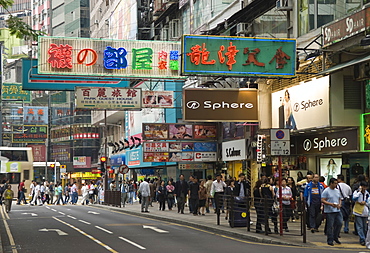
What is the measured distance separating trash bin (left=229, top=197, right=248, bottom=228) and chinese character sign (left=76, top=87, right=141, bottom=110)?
41.5ft

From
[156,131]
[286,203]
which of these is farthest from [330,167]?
[156,131]

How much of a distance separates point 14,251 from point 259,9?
1916 centimetres

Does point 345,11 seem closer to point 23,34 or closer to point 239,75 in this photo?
point 239,75

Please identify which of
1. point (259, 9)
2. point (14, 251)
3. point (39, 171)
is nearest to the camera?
point (14, 251)

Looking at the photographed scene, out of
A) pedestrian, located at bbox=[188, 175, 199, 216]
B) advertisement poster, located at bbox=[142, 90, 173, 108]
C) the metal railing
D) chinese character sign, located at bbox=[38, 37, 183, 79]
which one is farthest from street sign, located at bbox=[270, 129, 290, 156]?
chinese character sign, located at bbox=[38, 37, 183, 79]

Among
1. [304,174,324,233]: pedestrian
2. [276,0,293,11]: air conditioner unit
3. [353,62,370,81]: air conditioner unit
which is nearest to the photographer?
[304,174,324,233]: pedestrian

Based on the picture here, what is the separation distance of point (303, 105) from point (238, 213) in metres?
6.49

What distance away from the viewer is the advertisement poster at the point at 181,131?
123 ft

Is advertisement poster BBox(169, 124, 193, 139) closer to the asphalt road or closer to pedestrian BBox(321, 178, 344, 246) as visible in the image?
the asphalt road

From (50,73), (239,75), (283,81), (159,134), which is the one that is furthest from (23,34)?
(159,134)

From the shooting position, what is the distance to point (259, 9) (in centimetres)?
3186

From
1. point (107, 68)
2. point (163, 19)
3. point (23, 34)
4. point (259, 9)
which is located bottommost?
point (23, 34)

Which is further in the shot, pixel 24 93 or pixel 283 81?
pixel 24 93

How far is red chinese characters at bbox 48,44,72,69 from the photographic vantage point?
3300cm
